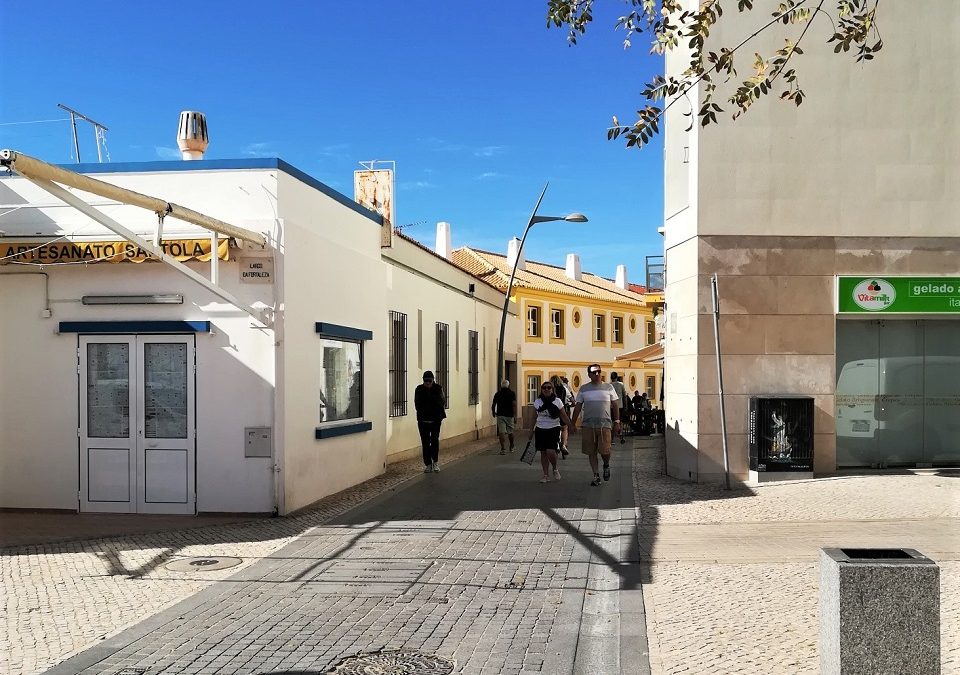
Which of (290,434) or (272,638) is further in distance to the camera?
(290,434)

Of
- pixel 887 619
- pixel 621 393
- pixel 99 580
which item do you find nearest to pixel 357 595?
pixel 99 580

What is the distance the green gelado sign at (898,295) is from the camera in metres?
13.4

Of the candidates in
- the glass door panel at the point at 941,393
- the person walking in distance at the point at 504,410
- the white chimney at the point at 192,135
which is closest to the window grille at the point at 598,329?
the person walking in distance at the point at 504,410

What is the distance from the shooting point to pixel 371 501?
479 inches

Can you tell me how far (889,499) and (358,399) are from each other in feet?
24.3

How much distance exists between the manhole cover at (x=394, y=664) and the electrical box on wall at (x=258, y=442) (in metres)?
5.52

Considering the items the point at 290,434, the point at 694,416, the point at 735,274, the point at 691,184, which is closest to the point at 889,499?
the point at 694,416

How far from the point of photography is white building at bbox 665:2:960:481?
13.4 m

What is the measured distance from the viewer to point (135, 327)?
10914 millimetres

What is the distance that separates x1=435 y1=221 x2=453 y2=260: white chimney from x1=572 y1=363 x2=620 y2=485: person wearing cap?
30120mm

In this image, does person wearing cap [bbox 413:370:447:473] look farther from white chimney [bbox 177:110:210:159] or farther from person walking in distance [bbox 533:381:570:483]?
white chimney [bbox 177:110:210:159]

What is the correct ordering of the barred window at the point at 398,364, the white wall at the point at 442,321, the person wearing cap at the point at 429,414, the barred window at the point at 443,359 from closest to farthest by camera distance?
the person wearing cap at the point at 429,414 < the barred window at the point at 398,364 < the white wall at the point at 442,321 < the barred window at the point at 443,359

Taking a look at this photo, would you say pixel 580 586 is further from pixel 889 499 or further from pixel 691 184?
pixel 691 184

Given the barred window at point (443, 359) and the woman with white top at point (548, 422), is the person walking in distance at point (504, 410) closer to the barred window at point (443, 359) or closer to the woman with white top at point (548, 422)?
the barred window at point (443, 359)
